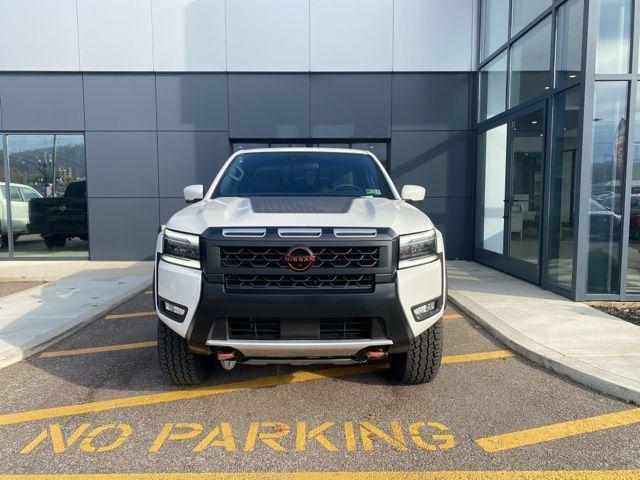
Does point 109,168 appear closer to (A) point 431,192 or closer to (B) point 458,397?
(A) point 431,192

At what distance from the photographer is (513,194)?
819 centimetres

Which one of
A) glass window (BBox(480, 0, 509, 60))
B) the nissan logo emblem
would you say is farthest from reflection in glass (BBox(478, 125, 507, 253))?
the nissan logo emblem

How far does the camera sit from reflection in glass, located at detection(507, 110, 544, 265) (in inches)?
287

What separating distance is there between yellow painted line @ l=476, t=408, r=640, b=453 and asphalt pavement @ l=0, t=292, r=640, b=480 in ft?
0.03

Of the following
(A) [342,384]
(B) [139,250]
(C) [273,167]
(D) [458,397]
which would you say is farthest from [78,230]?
(D) [458,397]

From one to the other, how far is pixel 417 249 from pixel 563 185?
4507 millimetres

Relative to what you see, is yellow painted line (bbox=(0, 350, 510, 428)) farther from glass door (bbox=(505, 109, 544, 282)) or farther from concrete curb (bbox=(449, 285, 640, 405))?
glass door (bbox=(505, 109, 544, 282))

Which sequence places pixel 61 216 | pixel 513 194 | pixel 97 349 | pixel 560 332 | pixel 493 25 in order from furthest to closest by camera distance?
pixel 61 216, pixel 493 25, pixel 513 194, pixel 560 332, pixel 97 349

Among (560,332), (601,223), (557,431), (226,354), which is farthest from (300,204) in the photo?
(601,223)

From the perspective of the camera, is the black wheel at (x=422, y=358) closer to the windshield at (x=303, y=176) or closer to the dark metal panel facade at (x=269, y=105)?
the windshield at (x=303, y=176)

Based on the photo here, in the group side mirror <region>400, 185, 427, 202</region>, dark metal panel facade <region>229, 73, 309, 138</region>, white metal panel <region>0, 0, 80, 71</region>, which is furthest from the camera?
dark metal panel facade <region>229, 73, 309, 138</region>

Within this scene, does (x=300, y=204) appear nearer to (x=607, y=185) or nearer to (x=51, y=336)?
(x=51, y=336)

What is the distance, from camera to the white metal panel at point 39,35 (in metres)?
9.87

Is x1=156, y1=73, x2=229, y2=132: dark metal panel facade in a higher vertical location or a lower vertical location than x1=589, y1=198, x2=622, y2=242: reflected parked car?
higher
